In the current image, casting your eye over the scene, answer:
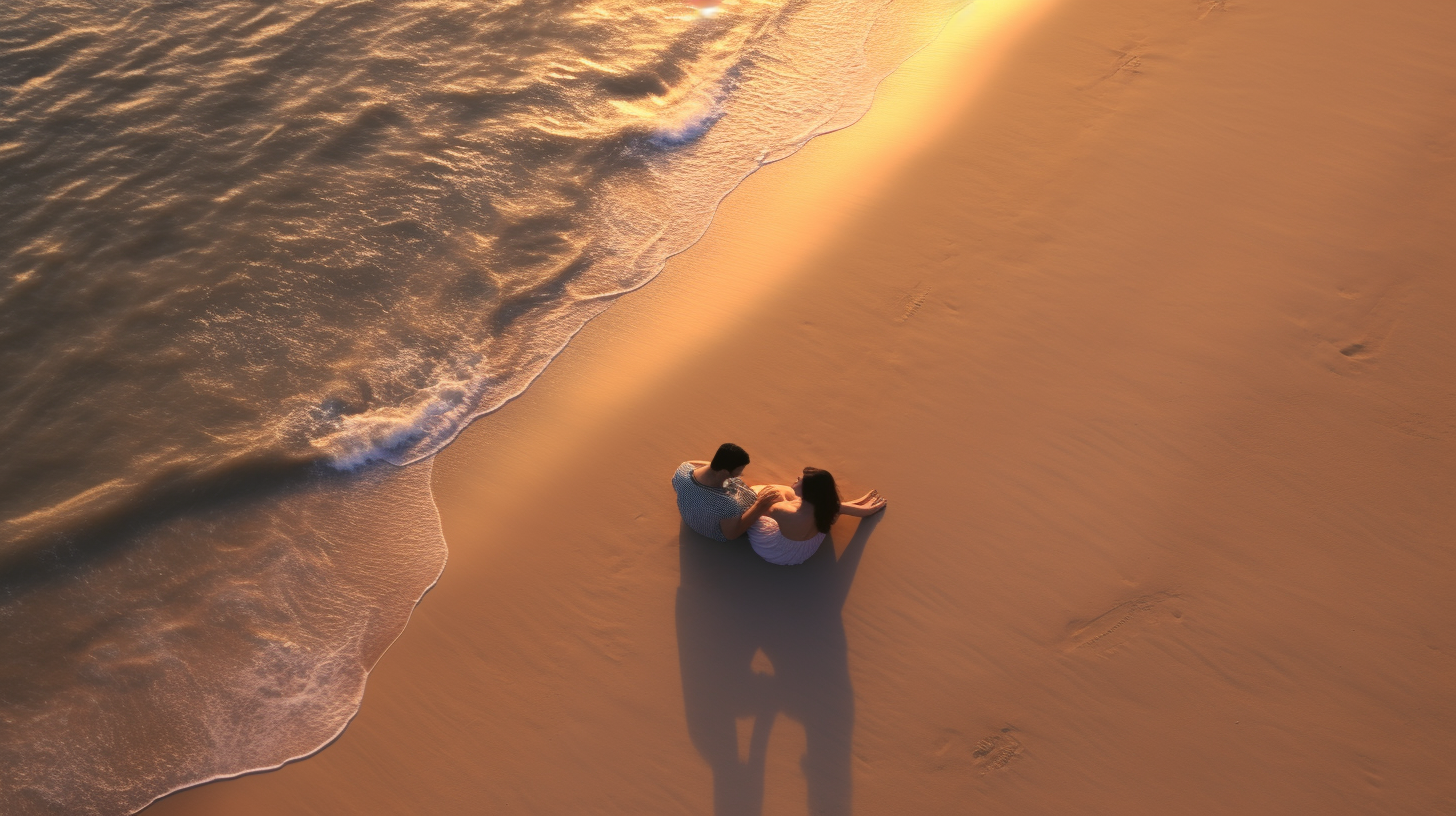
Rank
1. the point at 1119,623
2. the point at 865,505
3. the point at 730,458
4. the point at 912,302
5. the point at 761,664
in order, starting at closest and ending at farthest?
1. the point at 1119,623
2. the point at 761,664
3. the point at 730,458
4. the point at 865,505
5. the point at 912,302

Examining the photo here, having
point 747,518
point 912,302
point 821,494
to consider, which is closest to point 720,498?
point 747,518

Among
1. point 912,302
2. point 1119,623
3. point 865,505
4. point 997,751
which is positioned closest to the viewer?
point 997,751

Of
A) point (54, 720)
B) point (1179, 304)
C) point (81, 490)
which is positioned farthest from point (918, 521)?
point (81, 490)

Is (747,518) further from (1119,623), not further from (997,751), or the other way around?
(1119,623)

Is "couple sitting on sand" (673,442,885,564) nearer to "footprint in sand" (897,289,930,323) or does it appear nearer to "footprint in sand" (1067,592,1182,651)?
"footprint in sand" (1067,592,1182,651)

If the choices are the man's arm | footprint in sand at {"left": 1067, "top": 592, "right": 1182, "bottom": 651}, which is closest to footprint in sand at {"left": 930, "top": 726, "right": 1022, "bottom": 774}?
footprint in sand at {"left": 1067, "top": 592, "right": 1182, "bottom": 651}

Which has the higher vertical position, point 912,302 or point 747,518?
point 912,302

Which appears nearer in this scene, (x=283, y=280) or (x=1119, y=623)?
(x=1119, y=623)
